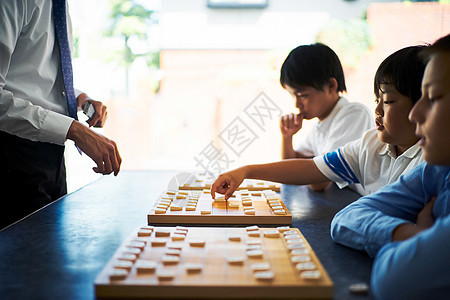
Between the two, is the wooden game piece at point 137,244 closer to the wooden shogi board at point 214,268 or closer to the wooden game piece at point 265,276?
the wooden shogi board at point 214,268

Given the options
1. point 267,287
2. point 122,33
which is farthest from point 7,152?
point 122,33

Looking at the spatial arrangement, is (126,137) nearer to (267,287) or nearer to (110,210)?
(110,210)

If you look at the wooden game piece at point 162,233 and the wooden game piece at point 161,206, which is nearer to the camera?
the wooden game piece at point 162,233

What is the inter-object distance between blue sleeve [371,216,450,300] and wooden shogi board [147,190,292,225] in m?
0.44

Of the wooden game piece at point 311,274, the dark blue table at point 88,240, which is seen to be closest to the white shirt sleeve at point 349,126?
the dark blue table at point 88,240

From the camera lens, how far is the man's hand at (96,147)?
125 centimetres

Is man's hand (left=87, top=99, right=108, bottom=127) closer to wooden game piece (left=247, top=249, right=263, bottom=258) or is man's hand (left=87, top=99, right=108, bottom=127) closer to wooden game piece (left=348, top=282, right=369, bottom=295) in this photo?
wooden game piece (left=247, top=249, right=263, bottom=258)

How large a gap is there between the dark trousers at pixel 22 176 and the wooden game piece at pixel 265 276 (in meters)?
1.04

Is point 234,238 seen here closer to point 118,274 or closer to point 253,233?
point 253,233

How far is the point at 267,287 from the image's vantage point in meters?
0.63

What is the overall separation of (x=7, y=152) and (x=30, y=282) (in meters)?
0.81

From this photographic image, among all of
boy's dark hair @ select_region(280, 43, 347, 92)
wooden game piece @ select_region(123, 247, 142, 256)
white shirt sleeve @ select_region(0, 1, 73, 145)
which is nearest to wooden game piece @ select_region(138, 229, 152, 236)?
wooden game piece @ select_region(123, 247, 142, 256)

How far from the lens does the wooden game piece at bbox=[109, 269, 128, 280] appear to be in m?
0.67

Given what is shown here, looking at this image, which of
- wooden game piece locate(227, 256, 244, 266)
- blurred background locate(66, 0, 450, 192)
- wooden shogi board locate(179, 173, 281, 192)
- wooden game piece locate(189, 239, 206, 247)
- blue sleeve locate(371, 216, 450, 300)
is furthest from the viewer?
blurred background locate(66, 0, 450, 192)
